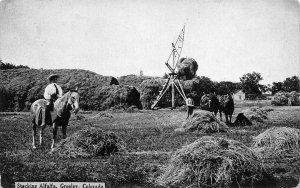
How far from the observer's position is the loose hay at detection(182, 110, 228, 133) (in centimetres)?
720

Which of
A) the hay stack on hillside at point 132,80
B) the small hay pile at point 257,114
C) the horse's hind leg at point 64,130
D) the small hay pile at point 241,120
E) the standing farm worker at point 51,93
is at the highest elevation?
the hay stack on hillside at point 132,80

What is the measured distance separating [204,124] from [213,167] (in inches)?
94.2

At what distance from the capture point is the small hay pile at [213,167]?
5.14 metres

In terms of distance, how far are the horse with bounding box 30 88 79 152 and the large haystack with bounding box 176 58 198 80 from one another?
2.14 metres

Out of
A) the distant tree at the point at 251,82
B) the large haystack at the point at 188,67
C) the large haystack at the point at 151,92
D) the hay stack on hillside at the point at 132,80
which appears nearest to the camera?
the distant tree at the point at 251,82

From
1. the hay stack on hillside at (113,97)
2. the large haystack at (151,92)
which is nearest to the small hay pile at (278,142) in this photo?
the large haystack at (151,92)

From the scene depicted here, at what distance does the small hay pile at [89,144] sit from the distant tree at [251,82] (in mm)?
2631

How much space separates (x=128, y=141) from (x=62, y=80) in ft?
6.00

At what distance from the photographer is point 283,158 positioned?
6.03m

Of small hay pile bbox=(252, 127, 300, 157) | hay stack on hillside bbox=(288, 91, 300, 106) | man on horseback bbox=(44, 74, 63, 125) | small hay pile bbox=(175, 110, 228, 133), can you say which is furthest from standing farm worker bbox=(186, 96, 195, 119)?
man on horseback bbox=(44, 74, 63, 125)

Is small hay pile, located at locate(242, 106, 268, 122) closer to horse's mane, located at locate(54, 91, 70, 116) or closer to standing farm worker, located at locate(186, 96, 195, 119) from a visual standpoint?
standing farm worker, located at locate(186, 96, 195, 119)

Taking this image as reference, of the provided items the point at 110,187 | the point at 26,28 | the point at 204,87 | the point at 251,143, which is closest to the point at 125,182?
the point at 110,187

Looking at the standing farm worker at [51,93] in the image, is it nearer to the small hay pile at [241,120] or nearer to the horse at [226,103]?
the horse at [226,103]

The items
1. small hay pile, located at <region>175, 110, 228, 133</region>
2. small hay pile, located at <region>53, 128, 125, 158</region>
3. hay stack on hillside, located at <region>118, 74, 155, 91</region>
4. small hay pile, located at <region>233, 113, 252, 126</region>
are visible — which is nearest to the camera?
small hay pile, located at <region>53, 128, 125, 158</region>
